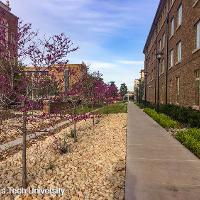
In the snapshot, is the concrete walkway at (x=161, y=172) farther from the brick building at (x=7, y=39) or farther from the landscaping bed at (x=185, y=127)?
the brick building at (x=7, y=39)

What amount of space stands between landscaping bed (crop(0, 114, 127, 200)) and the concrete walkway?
12.4 inches

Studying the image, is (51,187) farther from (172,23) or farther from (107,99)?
(172,23)

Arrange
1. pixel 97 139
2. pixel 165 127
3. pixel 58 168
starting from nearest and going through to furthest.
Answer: pixel 58 168, pixel 97 139, pixel 165 127

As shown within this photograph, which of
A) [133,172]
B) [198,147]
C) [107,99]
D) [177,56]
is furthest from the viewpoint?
[107,99]

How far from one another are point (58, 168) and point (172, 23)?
955 inches

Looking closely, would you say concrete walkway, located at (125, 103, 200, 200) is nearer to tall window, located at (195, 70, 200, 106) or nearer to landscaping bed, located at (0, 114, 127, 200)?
landscaping bed, located at (0, 114, 127, 200)

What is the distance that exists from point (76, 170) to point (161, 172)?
207cm

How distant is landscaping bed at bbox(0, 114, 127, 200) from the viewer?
23.3ft

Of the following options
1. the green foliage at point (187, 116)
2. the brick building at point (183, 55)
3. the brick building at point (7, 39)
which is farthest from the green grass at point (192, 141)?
the brick building at point (183, 55)

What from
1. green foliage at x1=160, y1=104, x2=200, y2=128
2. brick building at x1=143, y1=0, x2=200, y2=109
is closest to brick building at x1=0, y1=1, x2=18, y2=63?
green foliage at x1=160, y1=104, x2=200, y2=128

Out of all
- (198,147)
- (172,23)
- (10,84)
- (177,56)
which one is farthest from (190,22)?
(10,84)

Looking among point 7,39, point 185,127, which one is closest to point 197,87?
point 185,127

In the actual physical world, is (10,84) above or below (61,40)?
below

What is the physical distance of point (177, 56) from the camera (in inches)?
1069
